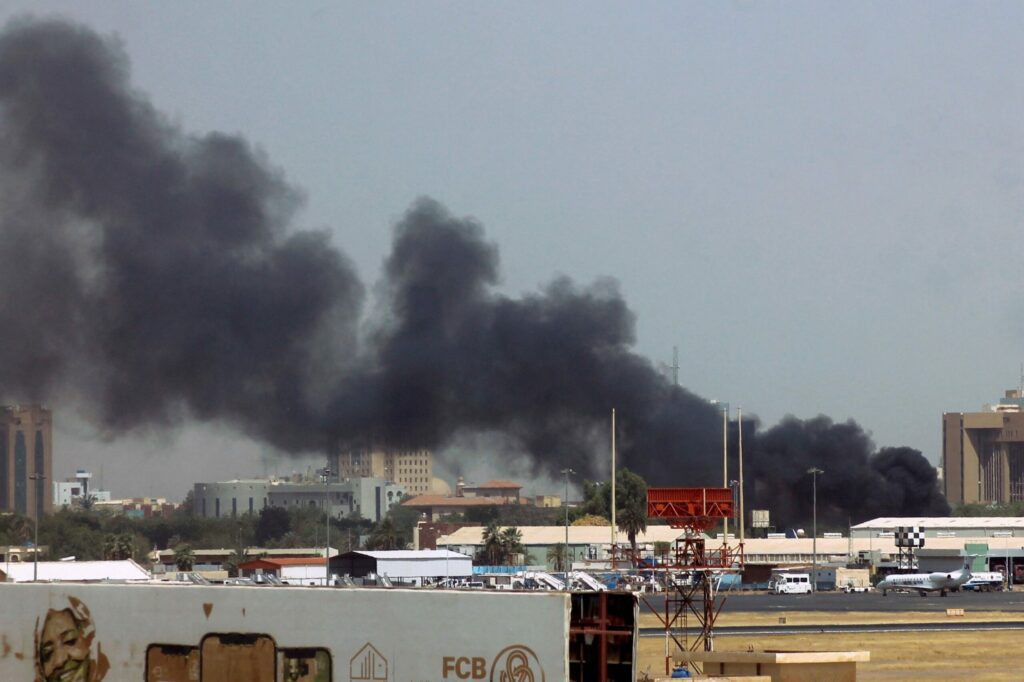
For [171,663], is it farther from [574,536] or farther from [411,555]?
[574,536]

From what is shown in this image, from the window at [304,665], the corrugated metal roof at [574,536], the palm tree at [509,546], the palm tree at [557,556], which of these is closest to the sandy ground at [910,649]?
the window at [304,665]

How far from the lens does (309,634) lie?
1506 centimetres

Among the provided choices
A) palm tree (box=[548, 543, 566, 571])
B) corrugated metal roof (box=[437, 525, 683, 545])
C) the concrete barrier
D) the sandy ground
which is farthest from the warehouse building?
the concrete barrier

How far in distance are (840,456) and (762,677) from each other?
521 ft

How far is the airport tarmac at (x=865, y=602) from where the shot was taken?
76562 mm

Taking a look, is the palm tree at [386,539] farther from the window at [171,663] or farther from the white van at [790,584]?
the window at [171,663]

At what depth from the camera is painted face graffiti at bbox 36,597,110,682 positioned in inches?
615

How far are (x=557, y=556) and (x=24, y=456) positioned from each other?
73.6 m

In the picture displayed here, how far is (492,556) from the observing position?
129m

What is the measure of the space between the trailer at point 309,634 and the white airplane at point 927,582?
8863 cm

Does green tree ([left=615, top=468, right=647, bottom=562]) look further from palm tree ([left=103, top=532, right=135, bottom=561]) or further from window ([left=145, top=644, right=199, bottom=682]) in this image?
window ([left=145, top=644, right=199, bottom=682])

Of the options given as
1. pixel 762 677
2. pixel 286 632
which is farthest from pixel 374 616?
pixel 762 677

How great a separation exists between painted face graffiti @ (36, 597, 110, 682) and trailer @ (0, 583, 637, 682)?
0.04ft

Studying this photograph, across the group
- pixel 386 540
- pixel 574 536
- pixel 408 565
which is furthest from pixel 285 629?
pixel 574 536
